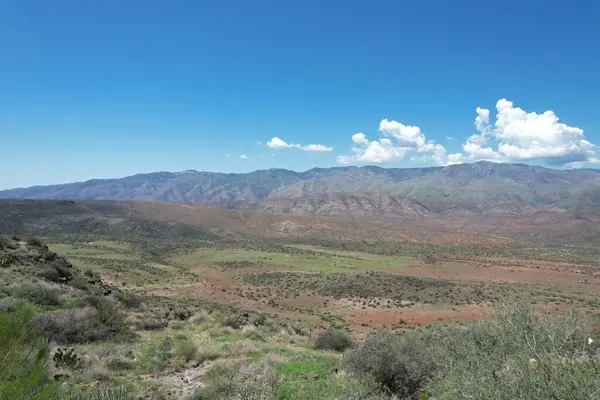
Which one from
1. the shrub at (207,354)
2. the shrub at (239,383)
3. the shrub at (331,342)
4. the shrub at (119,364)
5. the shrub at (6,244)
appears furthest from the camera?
the shrub at (6,244)

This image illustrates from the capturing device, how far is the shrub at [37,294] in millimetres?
15055

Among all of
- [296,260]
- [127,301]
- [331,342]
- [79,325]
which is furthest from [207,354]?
[296,260]

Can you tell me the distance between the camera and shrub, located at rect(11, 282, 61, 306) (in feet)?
49.4

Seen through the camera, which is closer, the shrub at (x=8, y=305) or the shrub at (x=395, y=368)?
the shrub at (x=395, y=368)

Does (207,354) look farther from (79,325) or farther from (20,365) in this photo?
(20,365)

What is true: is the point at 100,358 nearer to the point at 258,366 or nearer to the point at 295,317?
the point at 258,366

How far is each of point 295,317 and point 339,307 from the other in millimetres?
6599

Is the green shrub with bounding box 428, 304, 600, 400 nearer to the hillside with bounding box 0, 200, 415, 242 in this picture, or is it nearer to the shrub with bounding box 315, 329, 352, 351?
the shrub with bounding box 315, 329, 352, 351

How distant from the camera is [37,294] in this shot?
15492mm

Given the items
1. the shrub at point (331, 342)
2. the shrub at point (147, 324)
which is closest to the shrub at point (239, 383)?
the shrub at point (331, 342)

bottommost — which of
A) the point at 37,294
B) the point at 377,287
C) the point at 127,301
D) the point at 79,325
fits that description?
the point at 377,287

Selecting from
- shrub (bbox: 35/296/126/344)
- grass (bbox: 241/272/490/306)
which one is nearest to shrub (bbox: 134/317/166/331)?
shrub (bbox: 35/296/126/344)

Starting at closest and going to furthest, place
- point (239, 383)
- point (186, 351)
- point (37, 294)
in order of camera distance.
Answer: point (239, 383)
point (186, 351)
point (37, 294)

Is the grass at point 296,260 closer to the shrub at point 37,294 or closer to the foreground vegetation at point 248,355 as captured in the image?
the foreground vegetation at point 248,355
